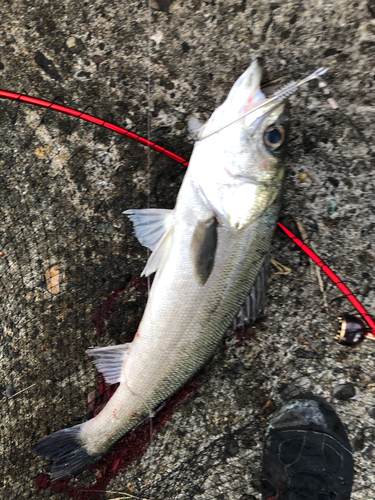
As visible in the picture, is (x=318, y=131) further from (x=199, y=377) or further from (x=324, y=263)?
(x=199, y=377)

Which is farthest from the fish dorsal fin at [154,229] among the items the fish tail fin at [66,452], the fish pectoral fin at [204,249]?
the fish tail fin at [66,452]

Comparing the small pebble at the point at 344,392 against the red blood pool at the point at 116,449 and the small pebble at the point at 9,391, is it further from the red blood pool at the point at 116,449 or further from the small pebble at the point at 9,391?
the small pebble at the point at 9,391

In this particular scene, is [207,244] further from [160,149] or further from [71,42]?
[71,42]

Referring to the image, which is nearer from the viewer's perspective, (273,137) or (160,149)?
(273,137)

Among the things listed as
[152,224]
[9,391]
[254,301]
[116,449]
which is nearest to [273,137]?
[152,224]

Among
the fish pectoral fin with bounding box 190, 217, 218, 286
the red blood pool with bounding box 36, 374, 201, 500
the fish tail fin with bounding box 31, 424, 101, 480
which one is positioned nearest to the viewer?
the fish pectoral fin with bounding box 190, 217, 218, 286

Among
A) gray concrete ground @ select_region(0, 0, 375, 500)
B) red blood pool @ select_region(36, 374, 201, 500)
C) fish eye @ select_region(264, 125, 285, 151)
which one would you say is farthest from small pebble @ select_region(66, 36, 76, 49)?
red blood pool @ select_region(36, 374, 201, 500)

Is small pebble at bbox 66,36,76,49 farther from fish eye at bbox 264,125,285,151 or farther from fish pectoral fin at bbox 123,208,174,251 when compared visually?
fish eye at bbox 264,125,285,151
